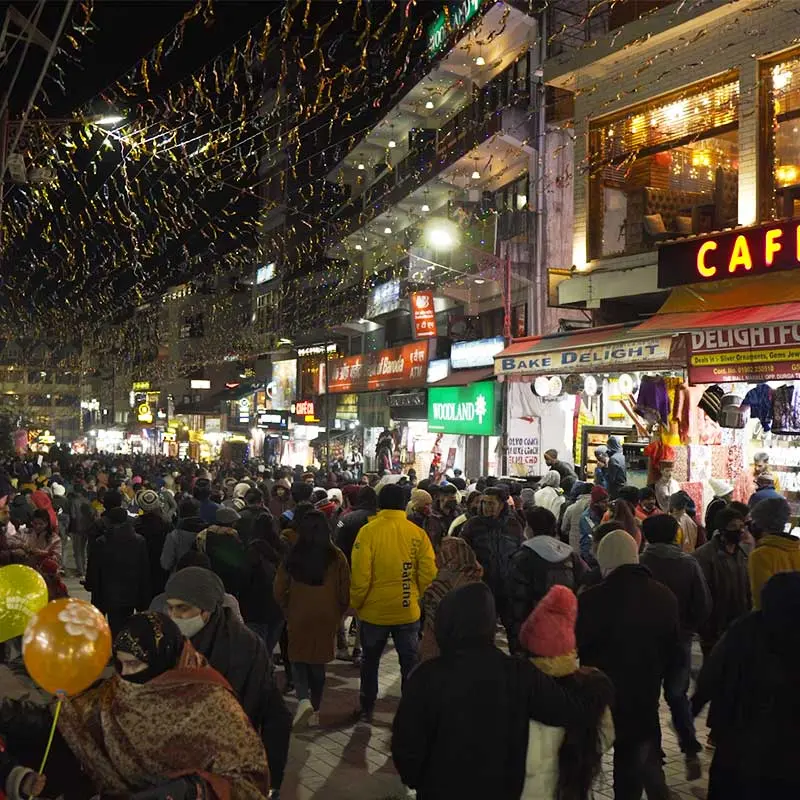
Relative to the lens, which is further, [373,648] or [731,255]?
[731,255]

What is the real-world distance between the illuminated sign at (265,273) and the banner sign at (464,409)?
2945 cm

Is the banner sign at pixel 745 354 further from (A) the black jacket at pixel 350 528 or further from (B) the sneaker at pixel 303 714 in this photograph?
(B) the sneaker at pixel 303 714

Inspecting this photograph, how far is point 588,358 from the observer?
14.2 metres

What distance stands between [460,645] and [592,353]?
36.7 ft

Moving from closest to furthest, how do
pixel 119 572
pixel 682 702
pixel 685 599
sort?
pixel 682 702, pixel 685 599, pixel 119 572

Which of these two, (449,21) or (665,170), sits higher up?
(449,21)

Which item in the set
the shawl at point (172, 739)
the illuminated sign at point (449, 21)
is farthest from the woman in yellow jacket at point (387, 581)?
the illuminated sign at point (449, 21)

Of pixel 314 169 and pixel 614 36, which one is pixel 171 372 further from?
pixel 614 36

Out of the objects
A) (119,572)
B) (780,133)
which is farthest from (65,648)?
(780,133)

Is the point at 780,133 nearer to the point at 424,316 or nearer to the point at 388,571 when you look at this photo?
the point at 388,571

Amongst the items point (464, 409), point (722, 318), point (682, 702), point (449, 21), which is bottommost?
point (682, 702)

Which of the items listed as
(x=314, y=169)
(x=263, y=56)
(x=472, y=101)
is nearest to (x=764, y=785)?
(x=263, y=56)

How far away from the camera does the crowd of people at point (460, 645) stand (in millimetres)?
3084

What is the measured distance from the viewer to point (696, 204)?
1546cm
